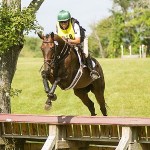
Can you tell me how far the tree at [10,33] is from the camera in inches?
500

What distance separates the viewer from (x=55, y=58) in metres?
9.77

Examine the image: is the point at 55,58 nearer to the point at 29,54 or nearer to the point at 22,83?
the point at 22,83

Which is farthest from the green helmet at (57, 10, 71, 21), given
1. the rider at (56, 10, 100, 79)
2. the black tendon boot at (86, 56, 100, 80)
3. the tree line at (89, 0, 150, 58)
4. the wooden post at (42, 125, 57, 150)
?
the tree line at (89, 0, 150, 58)

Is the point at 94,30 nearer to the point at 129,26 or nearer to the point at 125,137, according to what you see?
the point at 129,26

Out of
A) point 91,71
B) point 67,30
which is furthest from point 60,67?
point 91,71

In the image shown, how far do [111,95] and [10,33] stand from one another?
11.1 metres

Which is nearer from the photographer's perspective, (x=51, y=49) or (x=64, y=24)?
(x=51, y=49)

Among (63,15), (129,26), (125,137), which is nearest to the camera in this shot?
(125,137)

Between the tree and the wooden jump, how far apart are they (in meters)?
1.76

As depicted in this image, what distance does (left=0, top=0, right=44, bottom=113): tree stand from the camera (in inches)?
500

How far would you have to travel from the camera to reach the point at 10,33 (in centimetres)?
1268

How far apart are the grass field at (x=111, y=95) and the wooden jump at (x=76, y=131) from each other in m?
6.16

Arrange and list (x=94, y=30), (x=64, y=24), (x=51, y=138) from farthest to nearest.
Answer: (x=94, y=30) < (x=64, y=24) < (x=51, y=138)

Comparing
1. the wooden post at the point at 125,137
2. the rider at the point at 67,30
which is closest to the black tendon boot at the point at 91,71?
the rider at the point at 67,30
